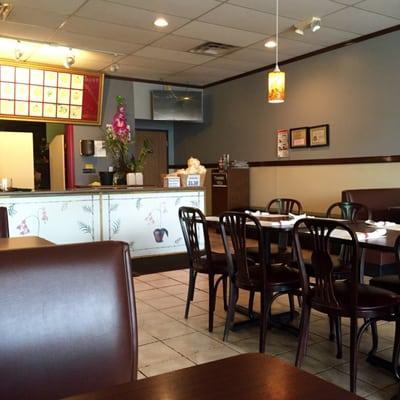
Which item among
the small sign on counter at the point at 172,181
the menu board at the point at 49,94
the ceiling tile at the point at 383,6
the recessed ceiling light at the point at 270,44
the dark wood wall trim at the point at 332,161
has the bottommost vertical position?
the small sign on counter at the point at 172,181

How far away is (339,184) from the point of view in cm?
632

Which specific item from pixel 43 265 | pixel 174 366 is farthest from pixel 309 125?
pixel 43 265

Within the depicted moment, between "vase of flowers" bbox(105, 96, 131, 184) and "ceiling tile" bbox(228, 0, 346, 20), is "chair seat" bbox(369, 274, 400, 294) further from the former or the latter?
"vase of flowers" bbox(105, 96, 131, 184)

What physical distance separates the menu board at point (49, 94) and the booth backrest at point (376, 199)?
14.5 feet

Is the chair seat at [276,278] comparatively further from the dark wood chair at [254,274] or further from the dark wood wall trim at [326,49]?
the dark wood wall trim at [326,49]

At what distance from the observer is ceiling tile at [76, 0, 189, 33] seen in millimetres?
4770

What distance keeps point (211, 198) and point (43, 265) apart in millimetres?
7317

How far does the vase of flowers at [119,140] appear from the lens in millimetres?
7668

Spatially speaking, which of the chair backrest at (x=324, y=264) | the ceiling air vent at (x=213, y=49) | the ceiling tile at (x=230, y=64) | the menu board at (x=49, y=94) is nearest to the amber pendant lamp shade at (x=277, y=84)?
the chair backrest at (x=324, y=264)

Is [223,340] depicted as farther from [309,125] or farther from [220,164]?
[220,164]

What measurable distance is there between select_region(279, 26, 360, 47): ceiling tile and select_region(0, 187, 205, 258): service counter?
7.76ft

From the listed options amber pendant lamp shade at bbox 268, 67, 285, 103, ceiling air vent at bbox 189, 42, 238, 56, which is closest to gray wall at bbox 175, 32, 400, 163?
ceiling air vent at bbox 189, 42, 238, 56

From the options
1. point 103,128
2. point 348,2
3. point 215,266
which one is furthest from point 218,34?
point 215,266

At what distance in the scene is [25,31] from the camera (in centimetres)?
551
